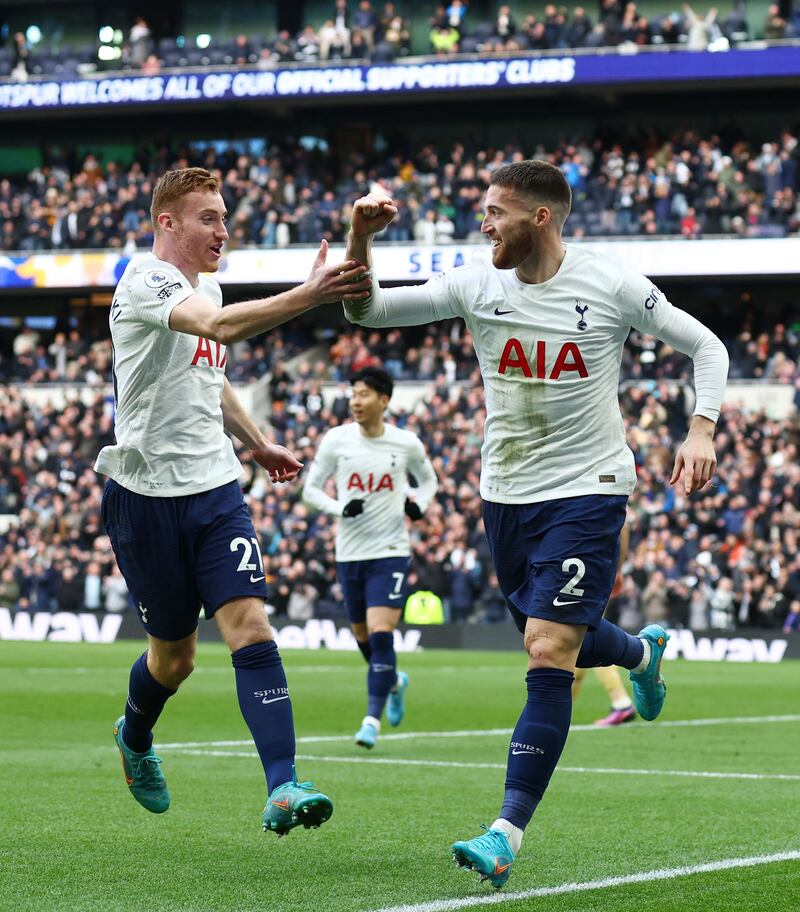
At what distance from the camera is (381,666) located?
11883 millimetres

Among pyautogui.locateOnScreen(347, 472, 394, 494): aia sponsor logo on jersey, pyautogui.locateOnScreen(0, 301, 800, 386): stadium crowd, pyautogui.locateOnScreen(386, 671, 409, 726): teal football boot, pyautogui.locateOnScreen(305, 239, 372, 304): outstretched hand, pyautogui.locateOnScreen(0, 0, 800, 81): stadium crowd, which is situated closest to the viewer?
pyautogui.locateOnScreen(305, 239, 372, 304): outstretched hand

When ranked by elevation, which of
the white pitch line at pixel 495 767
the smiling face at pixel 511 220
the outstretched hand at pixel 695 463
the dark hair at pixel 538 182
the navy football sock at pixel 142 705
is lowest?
the white pitch line at pixel 495 767

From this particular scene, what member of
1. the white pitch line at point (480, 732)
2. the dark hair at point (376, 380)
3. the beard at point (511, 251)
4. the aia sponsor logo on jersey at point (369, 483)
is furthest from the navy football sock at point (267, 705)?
the aia sponsor logo on jersey at point (369, 483)

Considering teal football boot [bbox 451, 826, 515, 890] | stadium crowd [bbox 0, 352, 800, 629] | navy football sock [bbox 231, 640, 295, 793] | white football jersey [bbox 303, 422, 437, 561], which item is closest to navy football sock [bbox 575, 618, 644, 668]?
navy football sock [bbox 231, 640, 295, 793]

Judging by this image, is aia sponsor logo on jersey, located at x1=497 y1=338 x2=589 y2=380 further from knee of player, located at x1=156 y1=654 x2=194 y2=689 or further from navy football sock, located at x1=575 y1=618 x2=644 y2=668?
knee of player, located at x1=156 y1=654 x2=194 y2=689

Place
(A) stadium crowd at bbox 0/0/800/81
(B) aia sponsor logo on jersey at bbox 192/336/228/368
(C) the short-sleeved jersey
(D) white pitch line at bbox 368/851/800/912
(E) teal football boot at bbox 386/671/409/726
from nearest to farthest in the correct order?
1. (D) white pitch line at bbox 368/851/800/912
2. (C) the short-sleeved jersey
3. (B) aia sponsor logo on jersey at bbox 192/336/228/368
4. (E) teal football boot at bbox 386/671/409/726
5. (A) stadium crowd at bbox 0/0/800/81

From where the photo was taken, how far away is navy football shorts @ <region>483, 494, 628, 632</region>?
19.8 feet

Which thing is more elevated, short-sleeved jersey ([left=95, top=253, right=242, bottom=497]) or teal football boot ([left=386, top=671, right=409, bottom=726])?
short-sleeved jersey ([left=95, top=253, right=242, bottom=497])

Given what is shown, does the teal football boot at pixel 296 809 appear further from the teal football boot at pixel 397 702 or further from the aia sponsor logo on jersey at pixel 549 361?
the teal football boot at pixel 397 702

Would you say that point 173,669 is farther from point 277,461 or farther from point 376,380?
point 376,380

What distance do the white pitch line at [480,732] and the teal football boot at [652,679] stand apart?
166 inches

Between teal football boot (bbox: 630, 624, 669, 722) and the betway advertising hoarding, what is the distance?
14748mm

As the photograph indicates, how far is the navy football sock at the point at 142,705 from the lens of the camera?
6891mm

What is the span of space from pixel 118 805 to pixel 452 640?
18.8 meters
